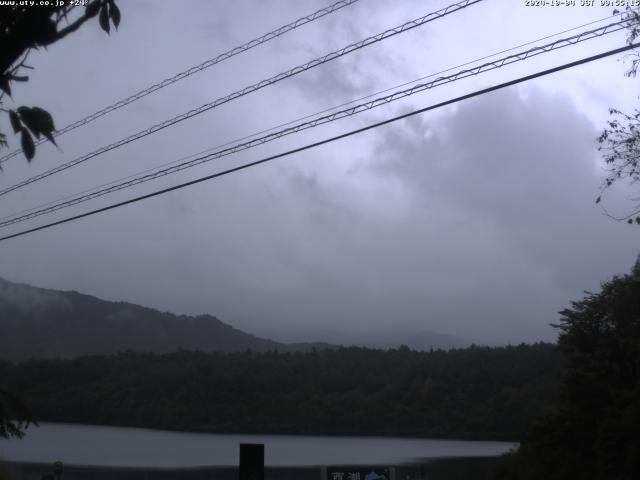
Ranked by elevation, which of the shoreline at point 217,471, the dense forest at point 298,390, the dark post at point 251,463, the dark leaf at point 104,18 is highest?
the dense forest at point 298,390

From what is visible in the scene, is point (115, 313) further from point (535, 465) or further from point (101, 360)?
point (535, 465)

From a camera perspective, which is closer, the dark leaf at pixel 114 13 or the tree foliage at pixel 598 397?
the dark leaf at pixel 114 13

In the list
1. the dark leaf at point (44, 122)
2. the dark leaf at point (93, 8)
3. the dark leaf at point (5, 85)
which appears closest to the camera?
the dark leaf at point (44, 122)

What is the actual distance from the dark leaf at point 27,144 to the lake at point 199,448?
36.8 metres

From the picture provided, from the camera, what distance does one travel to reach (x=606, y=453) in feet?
60.5

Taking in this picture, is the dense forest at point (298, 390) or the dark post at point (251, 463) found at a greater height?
the dense forest at point (298, 390)

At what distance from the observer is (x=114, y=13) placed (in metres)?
4.05

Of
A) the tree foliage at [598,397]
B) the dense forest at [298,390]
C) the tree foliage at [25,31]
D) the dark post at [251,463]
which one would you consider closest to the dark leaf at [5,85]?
the tree foliage at [25,31]

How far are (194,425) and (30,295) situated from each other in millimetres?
51643

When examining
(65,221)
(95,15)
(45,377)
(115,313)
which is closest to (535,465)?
(65,221)

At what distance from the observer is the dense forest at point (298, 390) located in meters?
62.5

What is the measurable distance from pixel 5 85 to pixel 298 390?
7576cm

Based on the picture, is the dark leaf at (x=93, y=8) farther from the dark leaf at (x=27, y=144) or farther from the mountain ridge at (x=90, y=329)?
the mountain ridge at (x=90, y=329)

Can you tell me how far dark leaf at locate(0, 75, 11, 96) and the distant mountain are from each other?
10106 cm
